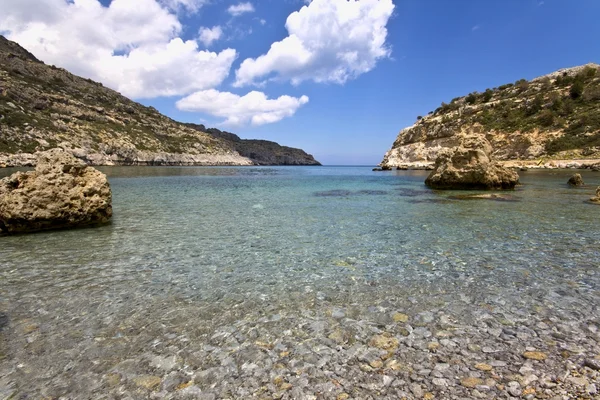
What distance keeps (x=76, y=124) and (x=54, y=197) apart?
13399 cm

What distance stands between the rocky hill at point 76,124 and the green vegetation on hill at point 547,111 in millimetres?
114289

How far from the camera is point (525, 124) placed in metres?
80.7

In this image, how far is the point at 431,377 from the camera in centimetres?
420

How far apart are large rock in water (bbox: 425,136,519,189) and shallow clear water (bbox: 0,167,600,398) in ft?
57.4

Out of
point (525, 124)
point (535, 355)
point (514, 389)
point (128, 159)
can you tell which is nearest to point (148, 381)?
point (514, 389)

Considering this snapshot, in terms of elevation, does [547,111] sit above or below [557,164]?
above

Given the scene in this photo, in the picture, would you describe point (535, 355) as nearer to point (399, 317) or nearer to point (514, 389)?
point (514, 389)

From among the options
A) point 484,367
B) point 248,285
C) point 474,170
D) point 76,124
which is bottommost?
point 248,285

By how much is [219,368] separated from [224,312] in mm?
1770

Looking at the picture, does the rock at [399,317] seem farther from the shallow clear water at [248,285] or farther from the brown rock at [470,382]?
the brown rock at [470,382]

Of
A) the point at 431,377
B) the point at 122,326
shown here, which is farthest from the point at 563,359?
the point at 122,326

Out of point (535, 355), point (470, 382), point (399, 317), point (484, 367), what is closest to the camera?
point (470, 382)

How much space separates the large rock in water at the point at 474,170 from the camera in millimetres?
31234

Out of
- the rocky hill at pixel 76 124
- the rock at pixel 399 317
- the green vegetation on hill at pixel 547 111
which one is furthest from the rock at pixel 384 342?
the rocky hill at pixel 76 124
